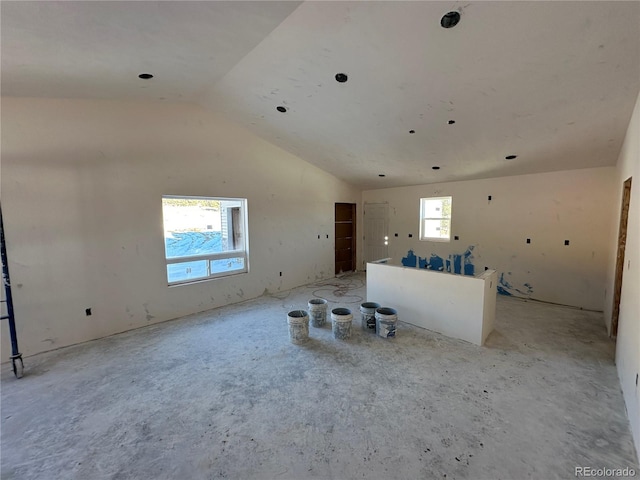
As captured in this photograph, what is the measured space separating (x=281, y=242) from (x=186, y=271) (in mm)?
1868

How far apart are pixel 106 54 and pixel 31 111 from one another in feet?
4.80

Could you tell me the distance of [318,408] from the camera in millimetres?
2127

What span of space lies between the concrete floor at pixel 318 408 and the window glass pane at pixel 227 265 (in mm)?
1414

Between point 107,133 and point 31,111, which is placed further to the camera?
point 107,133

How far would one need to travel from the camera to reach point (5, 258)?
265 cm

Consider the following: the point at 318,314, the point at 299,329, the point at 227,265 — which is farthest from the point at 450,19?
the point at 227,265

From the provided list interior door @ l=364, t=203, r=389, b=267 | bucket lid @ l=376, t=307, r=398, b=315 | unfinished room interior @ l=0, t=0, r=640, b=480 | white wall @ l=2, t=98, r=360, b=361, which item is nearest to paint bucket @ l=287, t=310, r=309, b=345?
unfinished room interior @ l=0, t=0, r=640, b=480

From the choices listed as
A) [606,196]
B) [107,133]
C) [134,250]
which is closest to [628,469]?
[606,196]

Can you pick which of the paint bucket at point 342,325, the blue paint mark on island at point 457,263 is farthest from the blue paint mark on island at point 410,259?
the paint bucket at point 342,325

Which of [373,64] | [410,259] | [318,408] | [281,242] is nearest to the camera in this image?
[318,408]

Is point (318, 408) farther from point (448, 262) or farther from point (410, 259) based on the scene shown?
point (410, 259)

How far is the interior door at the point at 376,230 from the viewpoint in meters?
6.86

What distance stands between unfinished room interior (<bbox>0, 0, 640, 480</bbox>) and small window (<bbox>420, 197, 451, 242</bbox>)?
0.51m

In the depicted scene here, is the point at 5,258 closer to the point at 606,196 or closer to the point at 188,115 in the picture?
the point at 188,115
